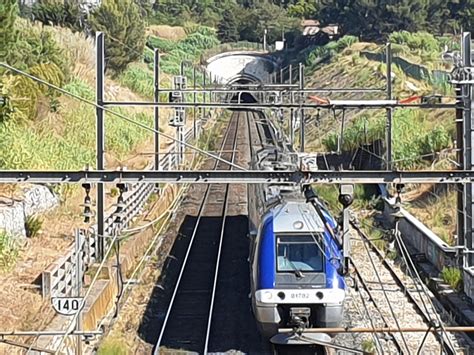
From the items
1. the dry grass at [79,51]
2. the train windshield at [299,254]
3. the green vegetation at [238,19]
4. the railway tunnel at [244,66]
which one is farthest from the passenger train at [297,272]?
the green vegetation at [238,19]

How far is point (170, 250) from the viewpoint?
20.5m

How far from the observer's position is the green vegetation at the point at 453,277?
16016 mm

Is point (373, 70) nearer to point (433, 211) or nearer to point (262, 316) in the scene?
point (433, 211)

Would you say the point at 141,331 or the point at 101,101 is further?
the point at 101,101

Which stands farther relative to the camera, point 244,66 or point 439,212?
point 244,66

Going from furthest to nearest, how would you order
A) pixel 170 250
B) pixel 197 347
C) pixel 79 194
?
pixel 79 194 < pixel 170 250 < pixel 197 347

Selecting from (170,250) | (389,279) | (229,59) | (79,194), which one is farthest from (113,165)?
(229,59)

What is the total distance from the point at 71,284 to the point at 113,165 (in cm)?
1406

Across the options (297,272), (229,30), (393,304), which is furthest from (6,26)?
(229,30)

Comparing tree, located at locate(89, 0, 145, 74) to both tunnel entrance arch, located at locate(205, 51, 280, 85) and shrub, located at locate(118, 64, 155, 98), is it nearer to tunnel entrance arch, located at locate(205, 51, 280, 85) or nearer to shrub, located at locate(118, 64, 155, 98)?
shrub, located at locate(118, 64, 155, 98)

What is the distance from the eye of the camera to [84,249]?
1556 cm

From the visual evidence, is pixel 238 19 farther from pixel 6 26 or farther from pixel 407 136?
pixel 6 26

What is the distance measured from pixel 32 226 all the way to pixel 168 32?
81498mm

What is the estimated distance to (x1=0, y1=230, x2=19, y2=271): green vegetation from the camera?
1517cm
